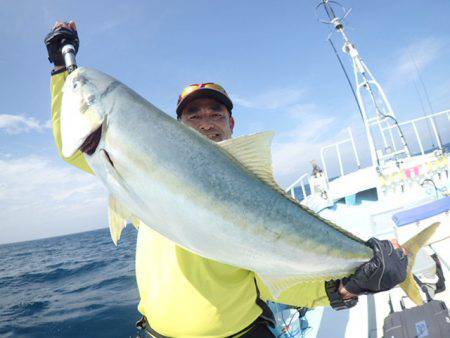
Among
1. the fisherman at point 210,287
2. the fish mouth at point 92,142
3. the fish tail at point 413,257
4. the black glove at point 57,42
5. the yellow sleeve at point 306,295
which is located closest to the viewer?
the fish mouth at point 92,142

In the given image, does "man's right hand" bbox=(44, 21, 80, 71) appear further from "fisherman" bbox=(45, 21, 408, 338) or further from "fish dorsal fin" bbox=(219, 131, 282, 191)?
"fish dorsal fin" bbox=(219, 131, 282, 191)

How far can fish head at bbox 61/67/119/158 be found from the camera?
1.81 m

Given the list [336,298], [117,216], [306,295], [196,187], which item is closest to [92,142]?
[117,216]

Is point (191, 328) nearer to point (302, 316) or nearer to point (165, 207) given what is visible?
point (165, 207)

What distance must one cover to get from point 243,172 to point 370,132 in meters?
12.8

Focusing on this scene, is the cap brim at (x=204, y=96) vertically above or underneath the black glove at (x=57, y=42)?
underneath

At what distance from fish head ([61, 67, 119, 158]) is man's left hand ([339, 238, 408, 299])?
79.2 inches

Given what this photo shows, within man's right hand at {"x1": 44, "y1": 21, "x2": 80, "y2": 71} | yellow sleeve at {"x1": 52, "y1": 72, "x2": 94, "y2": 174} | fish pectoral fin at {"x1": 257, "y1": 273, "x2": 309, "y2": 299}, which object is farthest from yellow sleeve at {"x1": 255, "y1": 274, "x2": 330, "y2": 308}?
man's right hand at {"x1": 44, "y1": 21, "x2": 80, "y2": 71}

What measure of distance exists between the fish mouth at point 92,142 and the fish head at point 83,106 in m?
0.01

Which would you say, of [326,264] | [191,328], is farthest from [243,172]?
[191,328]

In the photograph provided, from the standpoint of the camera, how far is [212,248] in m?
1.71

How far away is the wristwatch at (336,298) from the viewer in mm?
2365

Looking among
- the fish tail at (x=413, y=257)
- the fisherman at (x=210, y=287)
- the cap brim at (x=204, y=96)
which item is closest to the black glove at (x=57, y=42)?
the fisherman at (x=210, y=287)

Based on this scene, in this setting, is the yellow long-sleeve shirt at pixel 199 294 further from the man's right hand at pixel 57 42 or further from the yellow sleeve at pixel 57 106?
the man's right hand at pixel 57 42
